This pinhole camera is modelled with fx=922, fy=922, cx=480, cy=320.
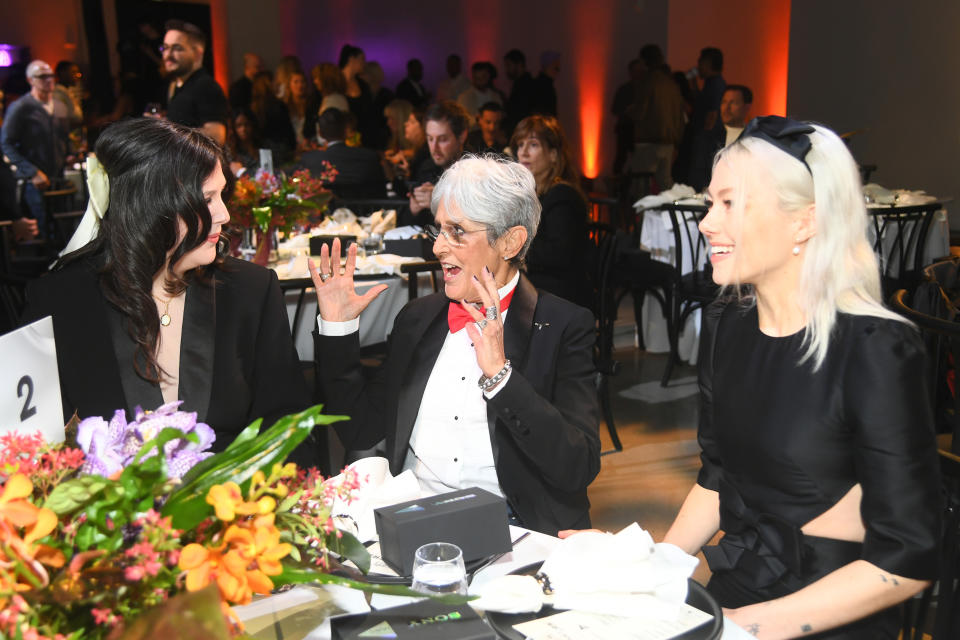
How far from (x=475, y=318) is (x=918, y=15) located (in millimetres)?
8479

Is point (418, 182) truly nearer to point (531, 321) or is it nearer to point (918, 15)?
point (531, 321)

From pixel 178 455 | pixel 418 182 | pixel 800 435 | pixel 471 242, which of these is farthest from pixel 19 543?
pixel 418 182

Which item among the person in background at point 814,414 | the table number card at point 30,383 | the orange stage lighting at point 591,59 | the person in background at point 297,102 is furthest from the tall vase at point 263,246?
the orange stage lighting at point 591,59

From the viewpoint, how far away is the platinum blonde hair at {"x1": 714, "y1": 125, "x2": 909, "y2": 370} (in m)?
1.56

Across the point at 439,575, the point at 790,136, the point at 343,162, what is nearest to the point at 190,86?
the point at 343,162

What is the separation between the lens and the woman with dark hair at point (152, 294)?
6.48ft

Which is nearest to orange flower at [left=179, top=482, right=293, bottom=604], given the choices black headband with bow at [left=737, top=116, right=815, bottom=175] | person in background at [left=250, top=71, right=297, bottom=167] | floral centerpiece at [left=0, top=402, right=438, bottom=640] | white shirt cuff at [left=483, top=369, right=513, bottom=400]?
floral centerpiece at [left=0, top=402, right=438, bottom=640]

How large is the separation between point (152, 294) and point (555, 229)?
263 centimetres

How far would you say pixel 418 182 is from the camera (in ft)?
19.2

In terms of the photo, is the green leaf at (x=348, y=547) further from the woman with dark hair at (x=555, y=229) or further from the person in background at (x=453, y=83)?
the person in background at (x=453, y=83)

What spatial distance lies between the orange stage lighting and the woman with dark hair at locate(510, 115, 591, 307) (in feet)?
27.7

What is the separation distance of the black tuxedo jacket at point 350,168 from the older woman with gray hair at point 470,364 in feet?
12.9

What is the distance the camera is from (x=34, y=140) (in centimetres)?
838

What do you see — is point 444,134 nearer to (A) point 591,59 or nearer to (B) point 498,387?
(B) point 498,387
